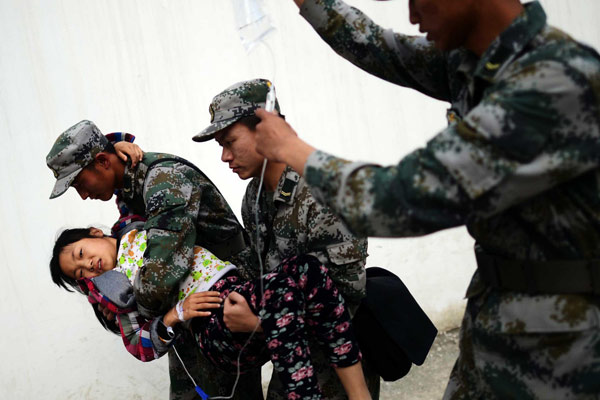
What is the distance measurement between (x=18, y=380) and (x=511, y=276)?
3042 mm

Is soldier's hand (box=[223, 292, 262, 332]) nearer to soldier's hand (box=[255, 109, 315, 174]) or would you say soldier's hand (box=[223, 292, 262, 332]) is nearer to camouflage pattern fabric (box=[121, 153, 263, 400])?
camouflage pattern fabric (box=[121, 153, 263, 400])

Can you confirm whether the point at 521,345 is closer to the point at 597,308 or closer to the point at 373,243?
the point at 597,308

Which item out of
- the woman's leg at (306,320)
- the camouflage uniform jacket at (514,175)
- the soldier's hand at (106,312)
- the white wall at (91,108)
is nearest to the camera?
the camouflage uniform jacket at (514,175)

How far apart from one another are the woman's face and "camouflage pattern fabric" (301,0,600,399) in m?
1.61

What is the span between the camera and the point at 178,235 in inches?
90.2

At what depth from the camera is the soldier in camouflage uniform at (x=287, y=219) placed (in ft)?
6.95

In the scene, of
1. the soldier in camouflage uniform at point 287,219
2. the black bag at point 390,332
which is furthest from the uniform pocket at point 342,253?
the black bag at point 390,332

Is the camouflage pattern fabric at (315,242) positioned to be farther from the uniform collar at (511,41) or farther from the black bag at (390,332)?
the uniform collar at (511,41)

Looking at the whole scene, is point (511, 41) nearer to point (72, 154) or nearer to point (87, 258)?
point (72, 154)

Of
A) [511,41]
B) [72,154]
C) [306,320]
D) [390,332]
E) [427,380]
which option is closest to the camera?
[511,41]

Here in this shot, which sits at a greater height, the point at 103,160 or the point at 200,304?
the point at 103,160

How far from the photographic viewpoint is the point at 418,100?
4230 millimetres

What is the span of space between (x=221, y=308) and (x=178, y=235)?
317 mm

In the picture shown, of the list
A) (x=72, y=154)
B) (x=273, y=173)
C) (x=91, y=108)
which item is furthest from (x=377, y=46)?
(x=91, y=108)
